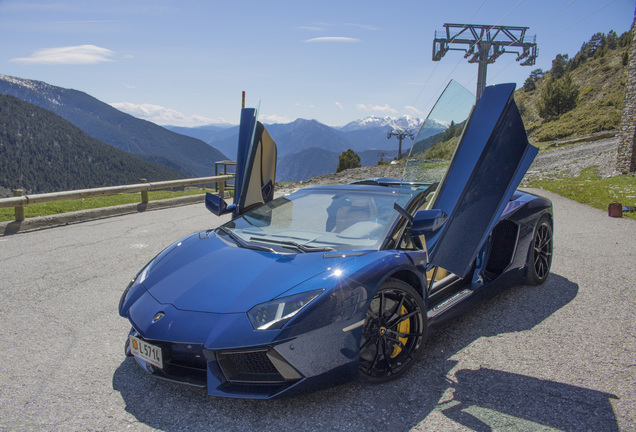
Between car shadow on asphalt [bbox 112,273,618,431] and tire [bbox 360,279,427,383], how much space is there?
0.35 ft

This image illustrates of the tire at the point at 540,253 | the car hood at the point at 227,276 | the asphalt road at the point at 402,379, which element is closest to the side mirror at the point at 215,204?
the car hood at the point at 227,276

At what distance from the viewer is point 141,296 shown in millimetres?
2848

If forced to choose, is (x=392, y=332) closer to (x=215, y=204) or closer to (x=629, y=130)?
(x=215, y=204)

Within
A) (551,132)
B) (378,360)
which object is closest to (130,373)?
(378,360)

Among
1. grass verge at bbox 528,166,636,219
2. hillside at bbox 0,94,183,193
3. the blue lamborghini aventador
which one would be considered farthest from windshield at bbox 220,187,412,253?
hillside at bbox 0,94,183,193

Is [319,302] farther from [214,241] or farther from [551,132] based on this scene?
[551,132]

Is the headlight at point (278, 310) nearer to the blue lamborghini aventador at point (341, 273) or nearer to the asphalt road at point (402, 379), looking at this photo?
the blue lamborghini aventador at point (341, 273)

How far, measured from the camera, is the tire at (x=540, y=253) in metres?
4.63

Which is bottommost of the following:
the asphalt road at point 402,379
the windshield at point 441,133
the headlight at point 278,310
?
the asphalt road at point 402,379

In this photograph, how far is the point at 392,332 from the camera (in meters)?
2.80

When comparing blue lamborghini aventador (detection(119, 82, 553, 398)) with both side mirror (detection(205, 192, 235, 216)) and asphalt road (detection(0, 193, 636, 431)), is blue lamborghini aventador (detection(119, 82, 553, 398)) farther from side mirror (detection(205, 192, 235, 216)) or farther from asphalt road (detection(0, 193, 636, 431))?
asphalt road (detection(0, 193, 636, 431))

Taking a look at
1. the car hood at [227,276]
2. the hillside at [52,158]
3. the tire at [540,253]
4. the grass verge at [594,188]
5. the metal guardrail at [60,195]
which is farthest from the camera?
the hillside at [52,158]

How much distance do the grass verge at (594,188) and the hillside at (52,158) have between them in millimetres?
145830

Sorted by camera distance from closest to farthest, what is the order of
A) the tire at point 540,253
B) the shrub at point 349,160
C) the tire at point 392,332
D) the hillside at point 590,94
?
1. the tire at point 392,332
2. the tire at point 540,253
3. the hillside at point 590,94
4. the shrub at point 349,160
